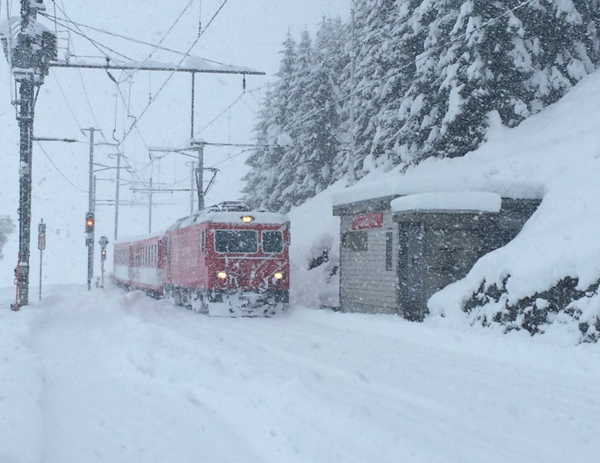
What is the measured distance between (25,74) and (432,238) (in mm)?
12181

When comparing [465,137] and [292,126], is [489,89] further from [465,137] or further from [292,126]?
[292,126]

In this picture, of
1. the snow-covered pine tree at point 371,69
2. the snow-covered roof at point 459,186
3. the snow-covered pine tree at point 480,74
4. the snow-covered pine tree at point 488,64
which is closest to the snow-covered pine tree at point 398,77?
the snow-covered pine tree at point 371,69

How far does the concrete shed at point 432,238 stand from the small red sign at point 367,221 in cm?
14

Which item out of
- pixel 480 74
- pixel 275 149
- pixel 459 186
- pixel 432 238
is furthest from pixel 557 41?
pixel 275 149

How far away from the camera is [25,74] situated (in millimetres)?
20469

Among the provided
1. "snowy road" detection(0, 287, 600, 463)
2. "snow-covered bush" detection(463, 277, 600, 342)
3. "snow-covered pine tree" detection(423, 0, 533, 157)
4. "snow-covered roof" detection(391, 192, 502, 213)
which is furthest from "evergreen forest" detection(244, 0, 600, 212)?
"snowy road" detection(0, 287, 600, 463)

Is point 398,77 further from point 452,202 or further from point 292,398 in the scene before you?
point 292,398

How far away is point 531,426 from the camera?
6691 millimetres

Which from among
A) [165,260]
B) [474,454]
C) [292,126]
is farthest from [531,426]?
[292,126]

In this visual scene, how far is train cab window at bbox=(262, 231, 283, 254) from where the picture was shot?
20.9 metres

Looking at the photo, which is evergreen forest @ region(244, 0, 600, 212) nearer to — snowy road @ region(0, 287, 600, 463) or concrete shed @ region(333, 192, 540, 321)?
concrete shed @ region(333, 192, 540, 321)

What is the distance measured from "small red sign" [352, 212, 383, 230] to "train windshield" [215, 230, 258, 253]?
9.55 ft

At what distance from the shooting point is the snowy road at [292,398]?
5660 millimetres

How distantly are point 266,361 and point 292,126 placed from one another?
32.6 m
